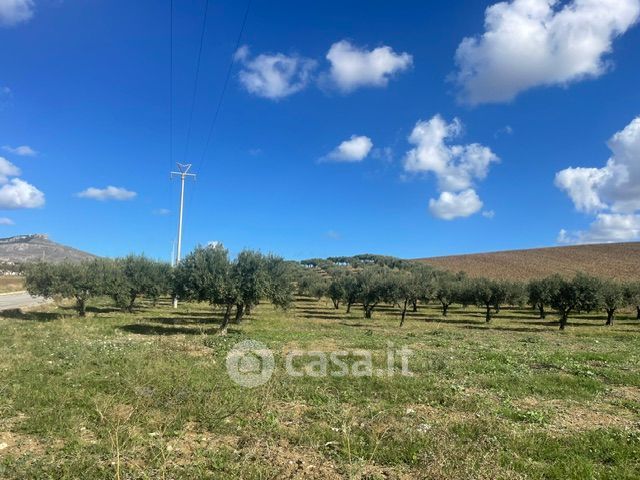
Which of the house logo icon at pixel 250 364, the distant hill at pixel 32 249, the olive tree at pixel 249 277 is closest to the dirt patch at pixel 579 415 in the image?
the house logo icon at pixel 250 364

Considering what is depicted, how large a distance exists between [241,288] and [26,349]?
37.0 feet

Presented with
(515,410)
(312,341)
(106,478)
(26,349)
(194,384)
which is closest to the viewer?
(106,478)

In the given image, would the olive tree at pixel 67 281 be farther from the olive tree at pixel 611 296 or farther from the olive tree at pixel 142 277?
the olive tree at pixel 611 296

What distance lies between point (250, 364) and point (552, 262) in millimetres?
97907

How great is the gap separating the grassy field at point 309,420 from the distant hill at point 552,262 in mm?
74929

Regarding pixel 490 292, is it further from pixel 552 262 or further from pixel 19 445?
pixel 552 262

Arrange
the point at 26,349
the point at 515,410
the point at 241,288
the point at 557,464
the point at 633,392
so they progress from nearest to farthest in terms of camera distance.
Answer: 1. the point at 557,464
2. the point at 515,410
3. the point at 633,392
4. the point at 26,349
5. the point at 241,288

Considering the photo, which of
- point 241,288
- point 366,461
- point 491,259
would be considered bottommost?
point 366,461

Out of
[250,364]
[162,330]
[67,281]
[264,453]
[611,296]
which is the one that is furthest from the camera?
[611,296]

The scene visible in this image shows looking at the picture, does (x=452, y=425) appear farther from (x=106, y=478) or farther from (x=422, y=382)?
(x=106, y=478)

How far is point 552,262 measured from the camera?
315 ft

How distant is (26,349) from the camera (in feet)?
52.2

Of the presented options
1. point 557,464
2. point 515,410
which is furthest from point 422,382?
point 557,464

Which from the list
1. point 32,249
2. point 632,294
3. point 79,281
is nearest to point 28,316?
point 79,281
